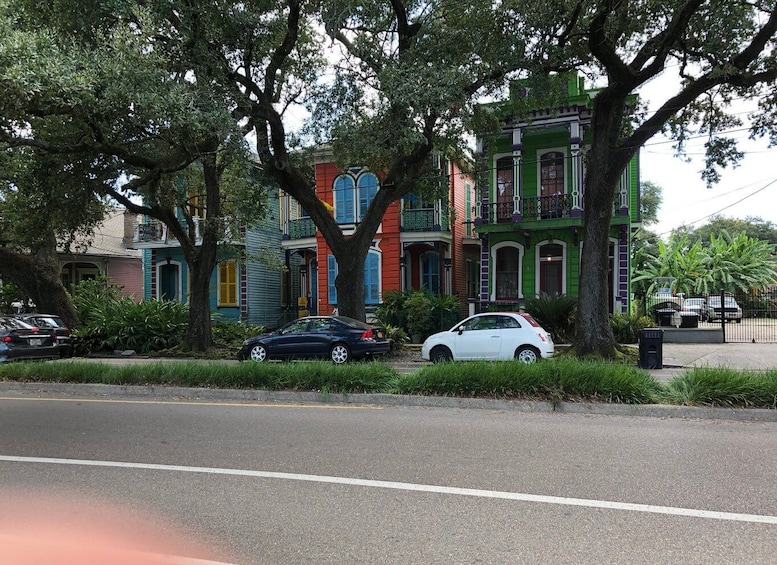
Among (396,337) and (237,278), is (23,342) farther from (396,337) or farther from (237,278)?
(237,278)

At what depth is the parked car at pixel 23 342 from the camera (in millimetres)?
14500

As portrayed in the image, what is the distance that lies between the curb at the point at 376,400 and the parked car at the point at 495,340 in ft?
15.6

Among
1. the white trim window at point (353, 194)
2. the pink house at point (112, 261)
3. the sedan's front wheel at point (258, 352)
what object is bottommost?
the sedan's front wheel at point (258, 352)

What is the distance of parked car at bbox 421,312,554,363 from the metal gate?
991 cm

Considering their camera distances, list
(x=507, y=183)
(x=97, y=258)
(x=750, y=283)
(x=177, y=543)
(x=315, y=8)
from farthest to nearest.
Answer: (x=97, y=258), (x=750, y=283), (x=507, y=183), (x=315, y=8), (x=177, y=543)

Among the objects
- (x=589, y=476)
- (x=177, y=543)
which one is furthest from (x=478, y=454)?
(x=177, y=543)

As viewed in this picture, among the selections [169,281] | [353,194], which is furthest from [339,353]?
[169,281]

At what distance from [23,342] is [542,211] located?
17.4 metres

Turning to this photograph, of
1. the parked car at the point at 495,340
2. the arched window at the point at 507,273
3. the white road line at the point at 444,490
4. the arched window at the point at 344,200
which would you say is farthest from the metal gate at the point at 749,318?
the white road line at the point at 444,490

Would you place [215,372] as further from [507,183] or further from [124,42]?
[507,183]

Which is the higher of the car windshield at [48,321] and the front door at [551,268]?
the front door at [551,268]

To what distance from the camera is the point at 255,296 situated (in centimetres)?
2717

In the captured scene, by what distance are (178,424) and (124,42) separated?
6.38 meters

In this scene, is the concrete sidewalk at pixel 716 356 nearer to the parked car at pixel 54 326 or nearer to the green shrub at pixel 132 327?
the green shrub at pixel 132 327
